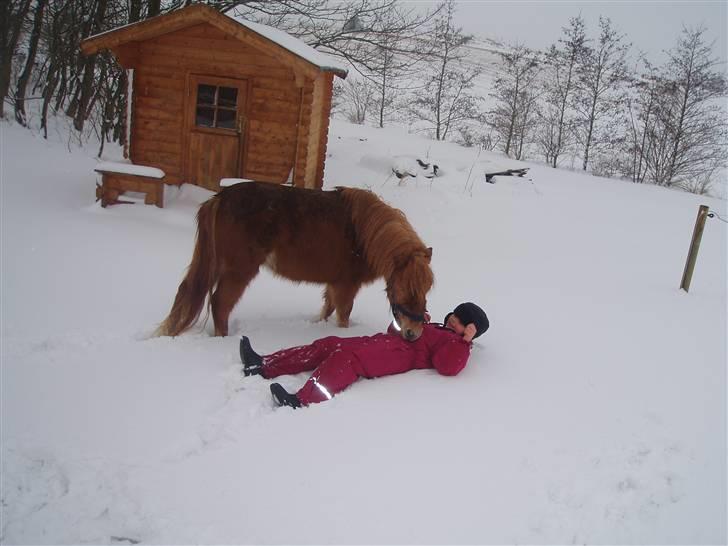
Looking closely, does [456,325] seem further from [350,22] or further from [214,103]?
[350,22]

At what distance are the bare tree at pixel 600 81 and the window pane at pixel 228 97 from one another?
1425 centimetres

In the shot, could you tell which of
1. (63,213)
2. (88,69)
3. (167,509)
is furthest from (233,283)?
(88,69)

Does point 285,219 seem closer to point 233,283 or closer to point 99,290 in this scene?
point 233,283

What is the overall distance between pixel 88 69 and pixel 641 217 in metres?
12.2

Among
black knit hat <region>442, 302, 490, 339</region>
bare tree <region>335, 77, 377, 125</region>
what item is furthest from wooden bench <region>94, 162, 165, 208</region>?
bare tree <region>335, 77, 377, 125</region>

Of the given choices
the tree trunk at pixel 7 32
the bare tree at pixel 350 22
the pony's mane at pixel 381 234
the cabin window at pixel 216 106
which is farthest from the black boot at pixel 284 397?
the tree trunk at pixel 7 32

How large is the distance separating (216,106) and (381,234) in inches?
216

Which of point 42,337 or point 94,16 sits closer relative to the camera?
point 42,337

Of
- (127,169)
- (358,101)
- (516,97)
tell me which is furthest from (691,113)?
(127,169)

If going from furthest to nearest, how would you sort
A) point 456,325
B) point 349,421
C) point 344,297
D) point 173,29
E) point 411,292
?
1. point 173,29
2. point 344,297
3. point 456,325
4. point 411,292
5. point 349,421

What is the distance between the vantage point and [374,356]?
Answer: 11.9 ft

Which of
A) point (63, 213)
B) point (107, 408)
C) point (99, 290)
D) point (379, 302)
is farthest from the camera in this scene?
point (63, 213)

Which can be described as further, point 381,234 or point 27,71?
point 27,71

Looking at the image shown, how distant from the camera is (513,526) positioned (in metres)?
2.38
